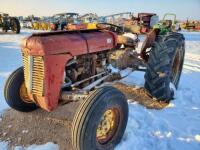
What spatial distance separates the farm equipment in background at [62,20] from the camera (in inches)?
816

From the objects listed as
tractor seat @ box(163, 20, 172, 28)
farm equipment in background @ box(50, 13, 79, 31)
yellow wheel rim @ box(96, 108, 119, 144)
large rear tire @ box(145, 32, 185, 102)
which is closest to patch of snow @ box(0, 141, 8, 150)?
yellow wheel rim @ box(96, 108, 119, 144)

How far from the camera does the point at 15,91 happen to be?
3982 millimetres

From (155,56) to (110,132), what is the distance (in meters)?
2.07

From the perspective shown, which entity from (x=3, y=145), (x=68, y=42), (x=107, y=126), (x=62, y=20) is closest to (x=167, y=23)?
(x=68, y=42)

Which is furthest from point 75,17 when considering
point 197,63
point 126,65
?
point 126,65

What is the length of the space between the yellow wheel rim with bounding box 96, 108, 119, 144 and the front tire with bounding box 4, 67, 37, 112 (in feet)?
4.63

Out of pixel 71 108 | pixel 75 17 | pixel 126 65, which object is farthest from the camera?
pixel 75 17

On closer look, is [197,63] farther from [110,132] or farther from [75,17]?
[75,17]

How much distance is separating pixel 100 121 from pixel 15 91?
1495mm

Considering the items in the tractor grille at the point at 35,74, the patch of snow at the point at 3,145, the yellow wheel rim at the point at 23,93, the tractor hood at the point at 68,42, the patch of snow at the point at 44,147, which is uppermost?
the tractor hood at the point at 68,42

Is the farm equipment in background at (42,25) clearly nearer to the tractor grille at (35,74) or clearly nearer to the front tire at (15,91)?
the front tire at (15,91)

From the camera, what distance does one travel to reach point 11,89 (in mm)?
3951

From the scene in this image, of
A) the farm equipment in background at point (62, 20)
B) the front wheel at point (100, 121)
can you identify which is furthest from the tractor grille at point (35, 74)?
the farm equipment in background at point (62, 20)

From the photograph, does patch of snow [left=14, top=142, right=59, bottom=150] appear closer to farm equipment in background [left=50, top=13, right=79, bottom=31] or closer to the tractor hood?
the tractor hood
